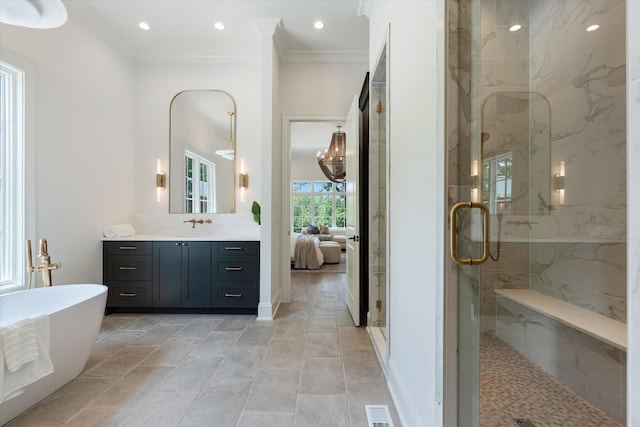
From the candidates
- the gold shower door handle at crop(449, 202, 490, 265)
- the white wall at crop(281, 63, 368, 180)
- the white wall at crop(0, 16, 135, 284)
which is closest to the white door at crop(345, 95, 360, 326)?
the white wall at crop(281, 63, 368, 180)

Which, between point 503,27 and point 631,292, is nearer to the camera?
point 631,292

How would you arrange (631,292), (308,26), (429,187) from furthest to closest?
1. (308,26)
2. (429,187)
3. (631,292)

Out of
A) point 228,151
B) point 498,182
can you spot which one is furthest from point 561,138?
point 228,151

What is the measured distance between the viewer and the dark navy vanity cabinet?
126 inches

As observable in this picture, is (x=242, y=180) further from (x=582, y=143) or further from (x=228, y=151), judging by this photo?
(x=582, y=143)

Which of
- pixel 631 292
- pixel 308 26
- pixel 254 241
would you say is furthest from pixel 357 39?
pixel 631 292

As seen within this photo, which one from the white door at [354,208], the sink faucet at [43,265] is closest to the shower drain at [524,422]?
the white door at [354,208]

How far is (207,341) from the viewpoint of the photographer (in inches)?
101

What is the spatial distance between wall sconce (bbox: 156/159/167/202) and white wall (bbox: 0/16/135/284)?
1.07 ft

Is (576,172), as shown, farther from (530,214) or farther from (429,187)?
(429,187)

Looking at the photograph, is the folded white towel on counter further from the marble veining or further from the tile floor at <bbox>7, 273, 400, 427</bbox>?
the tile floor at <bbox>7, 273, 400, 427</bbox>

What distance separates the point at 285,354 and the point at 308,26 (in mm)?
3254

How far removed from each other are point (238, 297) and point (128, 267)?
4.22ft

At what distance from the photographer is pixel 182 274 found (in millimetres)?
3219
